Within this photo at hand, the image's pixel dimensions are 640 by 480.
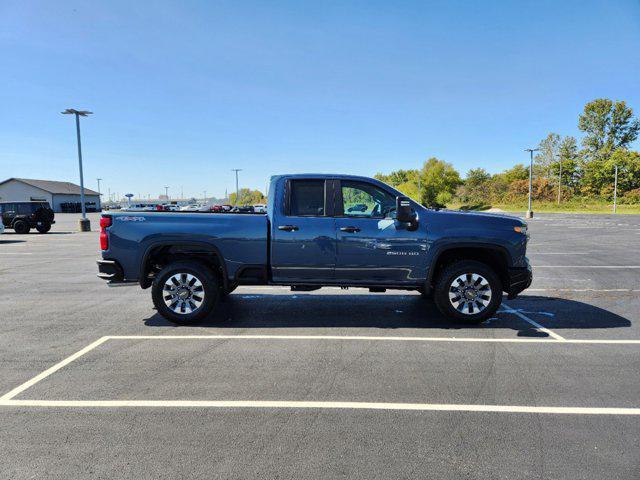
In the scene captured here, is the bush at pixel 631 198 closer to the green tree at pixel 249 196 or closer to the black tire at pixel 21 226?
the black tire at pixel 21 226

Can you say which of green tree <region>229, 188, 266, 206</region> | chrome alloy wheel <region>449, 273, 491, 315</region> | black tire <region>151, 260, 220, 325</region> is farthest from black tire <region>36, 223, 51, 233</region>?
green tree <region>229, 188, 266, 206</region>

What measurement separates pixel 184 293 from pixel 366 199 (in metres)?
2.92

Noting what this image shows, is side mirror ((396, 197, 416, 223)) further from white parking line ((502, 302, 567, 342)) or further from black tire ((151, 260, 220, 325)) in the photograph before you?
black tire ((151, 260, 220, 325))

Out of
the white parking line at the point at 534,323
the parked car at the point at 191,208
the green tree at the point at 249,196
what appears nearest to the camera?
the white parking line at the point at 534,323

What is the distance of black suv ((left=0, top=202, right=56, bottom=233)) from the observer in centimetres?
2352

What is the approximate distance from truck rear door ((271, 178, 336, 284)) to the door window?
0.26 m

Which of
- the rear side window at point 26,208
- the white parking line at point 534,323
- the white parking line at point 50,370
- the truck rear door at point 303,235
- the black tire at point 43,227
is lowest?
the white parking line at point 534,323

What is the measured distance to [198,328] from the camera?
5.63 metres

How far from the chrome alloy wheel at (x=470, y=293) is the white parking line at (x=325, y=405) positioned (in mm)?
2336

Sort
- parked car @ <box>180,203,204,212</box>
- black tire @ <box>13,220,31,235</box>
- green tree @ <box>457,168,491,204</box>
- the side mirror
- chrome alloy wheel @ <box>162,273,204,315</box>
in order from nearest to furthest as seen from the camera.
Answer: the side mirror → chrome alloy wheel @ <box>162,273,204,315</box> → parked car @ <box>180,203,204,212</box> → black tire @ <box>13,220,31,235</box> → green tree @ <box>457,168,491,204</box>

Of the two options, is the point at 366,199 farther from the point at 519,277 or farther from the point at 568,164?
the point at 568,164

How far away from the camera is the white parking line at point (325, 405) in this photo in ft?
11.0

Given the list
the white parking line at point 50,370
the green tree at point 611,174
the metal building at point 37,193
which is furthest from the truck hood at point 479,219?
the metal building at point 37,193

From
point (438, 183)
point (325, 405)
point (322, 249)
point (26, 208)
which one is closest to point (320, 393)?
point (325, 405)
